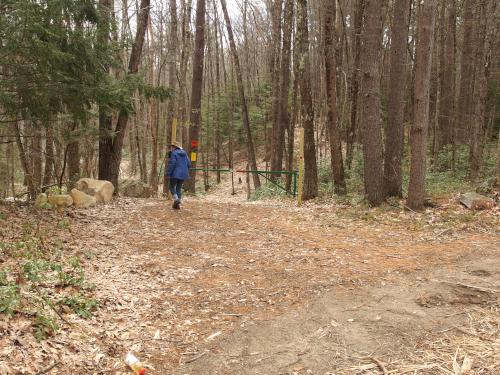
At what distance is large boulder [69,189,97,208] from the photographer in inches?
386

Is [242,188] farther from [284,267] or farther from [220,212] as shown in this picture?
[284,267]

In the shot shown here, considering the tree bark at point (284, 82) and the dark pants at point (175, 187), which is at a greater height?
the tree bark at point (284, 82)

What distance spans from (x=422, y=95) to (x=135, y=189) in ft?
32.3

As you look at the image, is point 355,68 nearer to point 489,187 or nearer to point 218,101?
point 489,187

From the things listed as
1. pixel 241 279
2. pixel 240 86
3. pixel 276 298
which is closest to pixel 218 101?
pixel 240 86

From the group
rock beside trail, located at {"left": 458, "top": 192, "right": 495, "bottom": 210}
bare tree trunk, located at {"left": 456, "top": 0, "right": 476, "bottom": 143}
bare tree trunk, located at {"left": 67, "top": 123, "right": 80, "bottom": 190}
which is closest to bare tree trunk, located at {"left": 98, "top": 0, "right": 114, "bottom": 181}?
bare tree trunk, located at {"left": 67, "top": 123, "right": 80, "bottom": 190}

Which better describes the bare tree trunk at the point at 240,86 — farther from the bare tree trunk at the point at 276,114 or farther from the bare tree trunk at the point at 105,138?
the bare tree trunk at the point at 105,138

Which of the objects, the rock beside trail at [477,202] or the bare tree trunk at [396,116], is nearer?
the rock beside trail at [477,202]

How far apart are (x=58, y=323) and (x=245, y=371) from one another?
5.88ft

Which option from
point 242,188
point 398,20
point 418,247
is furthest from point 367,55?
point 242,188

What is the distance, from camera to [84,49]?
7.58 metres

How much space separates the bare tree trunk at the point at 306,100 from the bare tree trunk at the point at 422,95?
3433mm

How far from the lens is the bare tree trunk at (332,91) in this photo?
37.6ft

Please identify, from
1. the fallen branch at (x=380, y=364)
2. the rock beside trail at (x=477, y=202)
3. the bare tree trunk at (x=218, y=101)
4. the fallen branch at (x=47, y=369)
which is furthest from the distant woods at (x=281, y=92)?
the fallen branch at (x=380, y=364)
